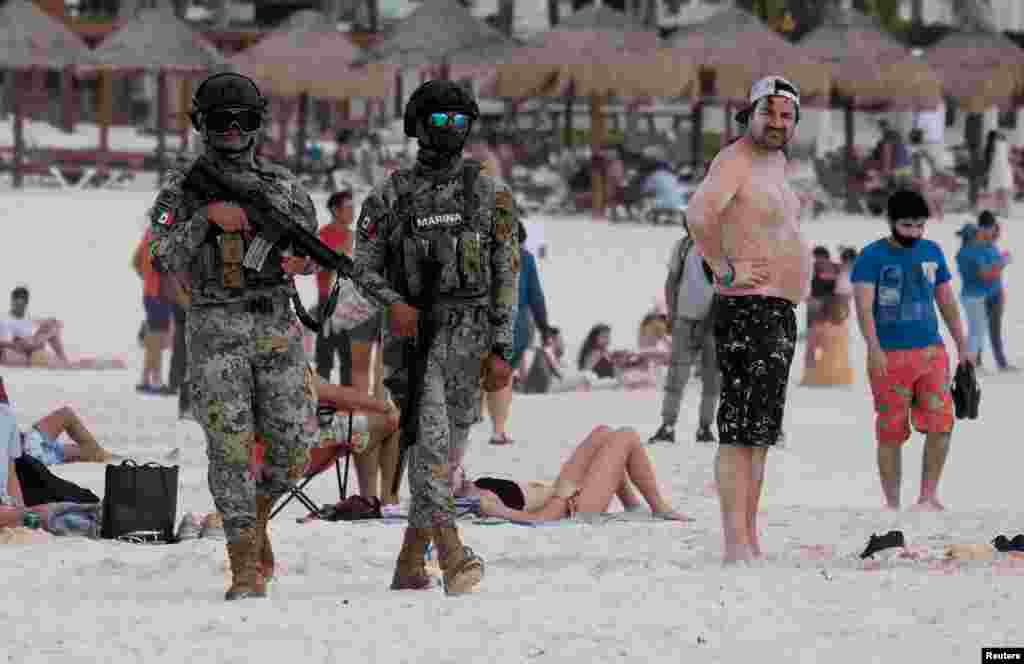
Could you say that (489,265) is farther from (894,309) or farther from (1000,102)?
(1000,102)

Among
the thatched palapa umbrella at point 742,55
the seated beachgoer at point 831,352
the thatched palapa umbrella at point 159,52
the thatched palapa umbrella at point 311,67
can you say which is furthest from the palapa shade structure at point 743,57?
the seated beachgoer at point 831,352

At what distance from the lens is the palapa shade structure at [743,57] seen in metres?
32.6

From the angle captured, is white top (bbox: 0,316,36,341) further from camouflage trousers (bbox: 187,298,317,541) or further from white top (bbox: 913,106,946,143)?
white top (bbox: 913,106,946,143)

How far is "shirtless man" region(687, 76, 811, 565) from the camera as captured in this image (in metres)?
7.86

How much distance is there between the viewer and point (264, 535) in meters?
7.27

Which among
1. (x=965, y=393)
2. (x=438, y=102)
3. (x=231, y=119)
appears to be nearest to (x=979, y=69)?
(x=965, y=393)

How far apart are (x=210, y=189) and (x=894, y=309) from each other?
377 centimetres

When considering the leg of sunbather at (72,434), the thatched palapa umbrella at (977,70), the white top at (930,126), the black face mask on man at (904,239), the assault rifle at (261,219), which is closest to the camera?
the assault rifle at (261,219)

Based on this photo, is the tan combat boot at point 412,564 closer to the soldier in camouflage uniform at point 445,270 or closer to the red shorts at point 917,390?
the soldier in camouflage uniform at point 445,270

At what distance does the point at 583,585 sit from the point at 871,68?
27163mm

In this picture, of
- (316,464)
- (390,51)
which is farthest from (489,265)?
(390,51)

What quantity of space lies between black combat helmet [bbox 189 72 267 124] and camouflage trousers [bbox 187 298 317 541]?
526mm

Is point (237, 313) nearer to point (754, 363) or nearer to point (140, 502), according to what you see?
point (754, 363)

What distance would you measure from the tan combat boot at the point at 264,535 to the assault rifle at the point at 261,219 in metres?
0.72
